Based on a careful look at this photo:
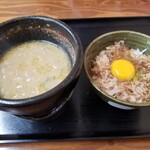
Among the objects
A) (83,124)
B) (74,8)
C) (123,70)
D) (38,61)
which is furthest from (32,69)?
(74,8)

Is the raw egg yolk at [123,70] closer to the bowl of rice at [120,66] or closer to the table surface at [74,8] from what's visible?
the bowl of rice at [120,66]

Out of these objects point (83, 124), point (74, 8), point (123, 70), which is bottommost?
point (83, 124)

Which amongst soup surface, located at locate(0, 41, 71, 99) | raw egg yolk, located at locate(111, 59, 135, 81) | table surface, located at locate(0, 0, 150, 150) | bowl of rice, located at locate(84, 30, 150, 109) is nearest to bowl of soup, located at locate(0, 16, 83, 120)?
soup surface, located at locate(0, 41, 71, 99)

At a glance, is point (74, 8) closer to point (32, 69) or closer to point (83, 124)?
point (32, 69)

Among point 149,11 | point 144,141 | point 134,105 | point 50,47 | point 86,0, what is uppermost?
point 86,0

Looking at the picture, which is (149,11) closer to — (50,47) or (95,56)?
(95,56)

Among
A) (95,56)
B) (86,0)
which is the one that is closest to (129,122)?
(95,56)
